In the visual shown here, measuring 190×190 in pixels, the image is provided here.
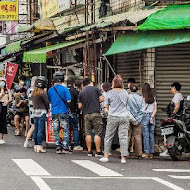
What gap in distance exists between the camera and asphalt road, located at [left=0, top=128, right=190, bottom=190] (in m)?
10.5

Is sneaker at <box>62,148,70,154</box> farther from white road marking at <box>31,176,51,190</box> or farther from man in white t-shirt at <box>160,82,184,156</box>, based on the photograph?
white road marking at <box>31,176,51,190</box>

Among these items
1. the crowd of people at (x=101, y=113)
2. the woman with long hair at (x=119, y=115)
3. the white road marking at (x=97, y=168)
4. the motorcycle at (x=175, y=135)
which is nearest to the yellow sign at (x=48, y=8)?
the crowd of people at (x=101, y=113)

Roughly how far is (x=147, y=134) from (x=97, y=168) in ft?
9.96

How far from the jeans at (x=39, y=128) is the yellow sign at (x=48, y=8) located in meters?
13.4

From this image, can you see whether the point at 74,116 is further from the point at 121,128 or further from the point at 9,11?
the point at 9,11

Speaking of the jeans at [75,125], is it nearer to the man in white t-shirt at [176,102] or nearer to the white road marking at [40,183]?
the man in white t-shirt at [176,102]

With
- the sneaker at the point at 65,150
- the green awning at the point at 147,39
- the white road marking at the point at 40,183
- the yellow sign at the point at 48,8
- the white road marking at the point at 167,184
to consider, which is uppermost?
the yellow sign at the point at 48,8

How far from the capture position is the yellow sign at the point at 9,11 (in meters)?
33.7

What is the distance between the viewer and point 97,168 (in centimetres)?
1302

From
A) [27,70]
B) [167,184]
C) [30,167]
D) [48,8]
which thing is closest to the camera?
[167,184]

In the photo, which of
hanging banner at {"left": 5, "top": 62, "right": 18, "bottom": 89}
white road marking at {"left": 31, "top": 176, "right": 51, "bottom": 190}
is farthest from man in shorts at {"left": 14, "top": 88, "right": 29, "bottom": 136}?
white road marking at {"left": 31, "top": 176, "right": 51, "bottom": 190}

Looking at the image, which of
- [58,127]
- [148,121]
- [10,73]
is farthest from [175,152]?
[10,73]

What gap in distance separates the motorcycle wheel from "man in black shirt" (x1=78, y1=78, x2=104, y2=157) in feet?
5.48

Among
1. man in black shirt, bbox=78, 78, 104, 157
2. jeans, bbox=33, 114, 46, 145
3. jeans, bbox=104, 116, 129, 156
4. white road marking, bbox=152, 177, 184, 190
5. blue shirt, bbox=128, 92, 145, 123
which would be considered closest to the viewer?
white road marking, bbox=152, 177, 184, 190
